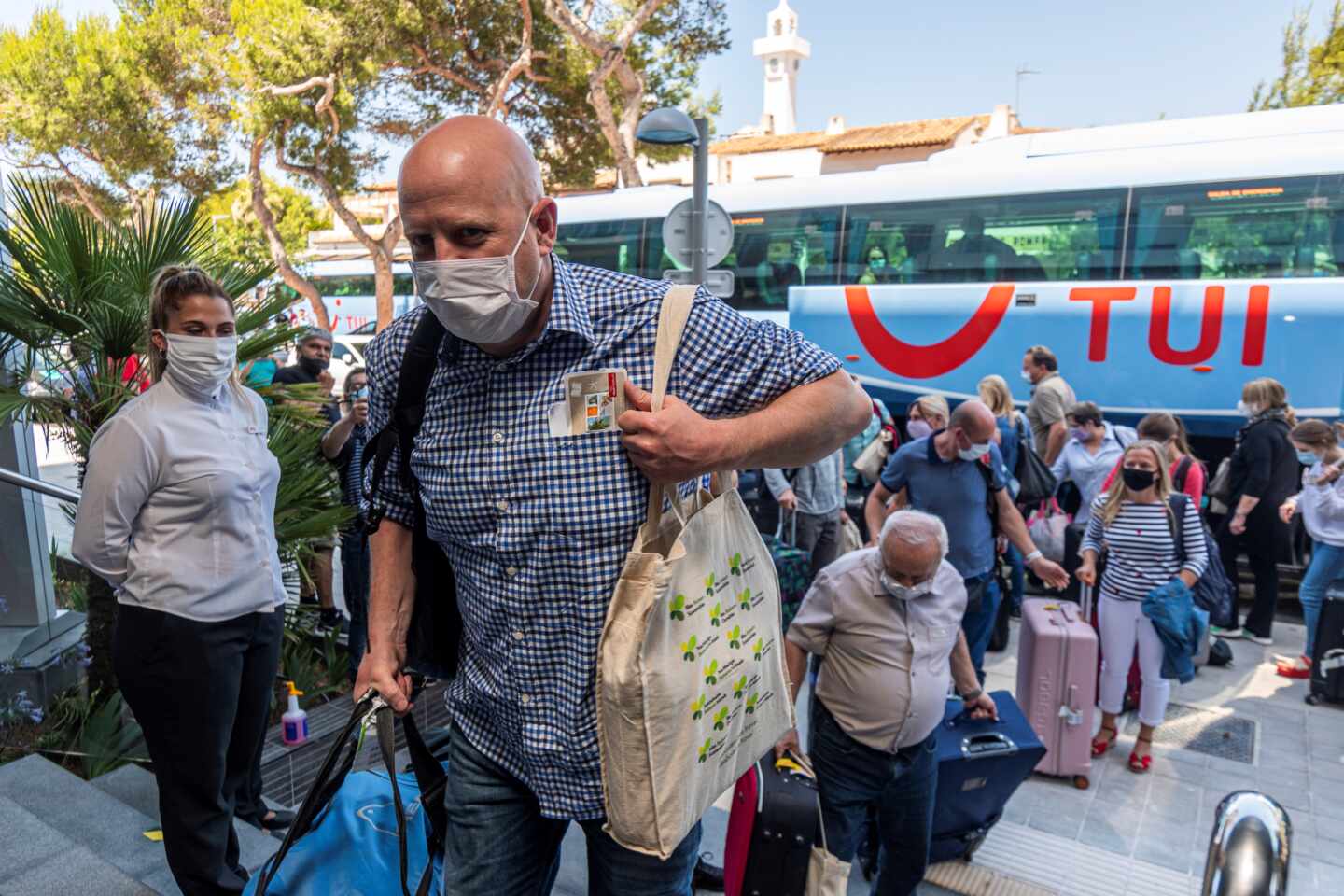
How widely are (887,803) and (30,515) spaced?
408 cm

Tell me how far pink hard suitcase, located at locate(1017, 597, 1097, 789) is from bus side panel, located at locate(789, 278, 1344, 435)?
19.7 ft

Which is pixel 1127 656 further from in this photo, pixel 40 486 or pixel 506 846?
pixel 40 486

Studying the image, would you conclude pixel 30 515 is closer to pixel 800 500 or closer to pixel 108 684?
pixel 108 684

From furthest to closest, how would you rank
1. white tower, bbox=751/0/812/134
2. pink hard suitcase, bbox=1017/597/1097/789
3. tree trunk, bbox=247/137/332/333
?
white tower, bbox=751/0/812/134 < tree trunk, bbox=247/137/332/333 < pink hard suitcase, bbox=1017/597/1097/789

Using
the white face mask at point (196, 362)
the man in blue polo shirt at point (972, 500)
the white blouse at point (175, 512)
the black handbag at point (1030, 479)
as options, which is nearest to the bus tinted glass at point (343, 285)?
the black handbag at point (1030, 479)

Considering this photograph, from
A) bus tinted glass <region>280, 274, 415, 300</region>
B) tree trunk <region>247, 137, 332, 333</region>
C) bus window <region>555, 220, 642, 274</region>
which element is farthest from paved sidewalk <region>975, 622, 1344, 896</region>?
bus tinted glass <region>280, 274, 415, 300</region>

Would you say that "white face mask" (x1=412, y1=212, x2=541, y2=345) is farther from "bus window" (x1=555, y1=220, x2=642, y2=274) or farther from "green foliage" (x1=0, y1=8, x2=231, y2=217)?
"green foliage" (x1=0, y1=8, x2=231, y2=217)

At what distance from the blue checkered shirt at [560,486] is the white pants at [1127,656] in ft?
13.4

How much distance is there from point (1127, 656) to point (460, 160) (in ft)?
15.3

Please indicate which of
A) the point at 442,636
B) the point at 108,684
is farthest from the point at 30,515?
the point at 442,636

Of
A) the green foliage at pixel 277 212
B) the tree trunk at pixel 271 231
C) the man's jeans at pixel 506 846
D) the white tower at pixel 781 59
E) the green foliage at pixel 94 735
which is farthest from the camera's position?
the white tower at pixel 781 59

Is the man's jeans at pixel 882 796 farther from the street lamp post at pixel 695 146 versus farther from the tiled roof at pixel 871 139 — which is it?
the tiled roof at pixel 871 139

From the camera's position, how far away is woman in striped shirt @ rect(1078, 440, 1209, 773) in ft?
15.7

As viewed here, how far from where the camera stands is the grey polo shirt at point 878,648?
315cm
